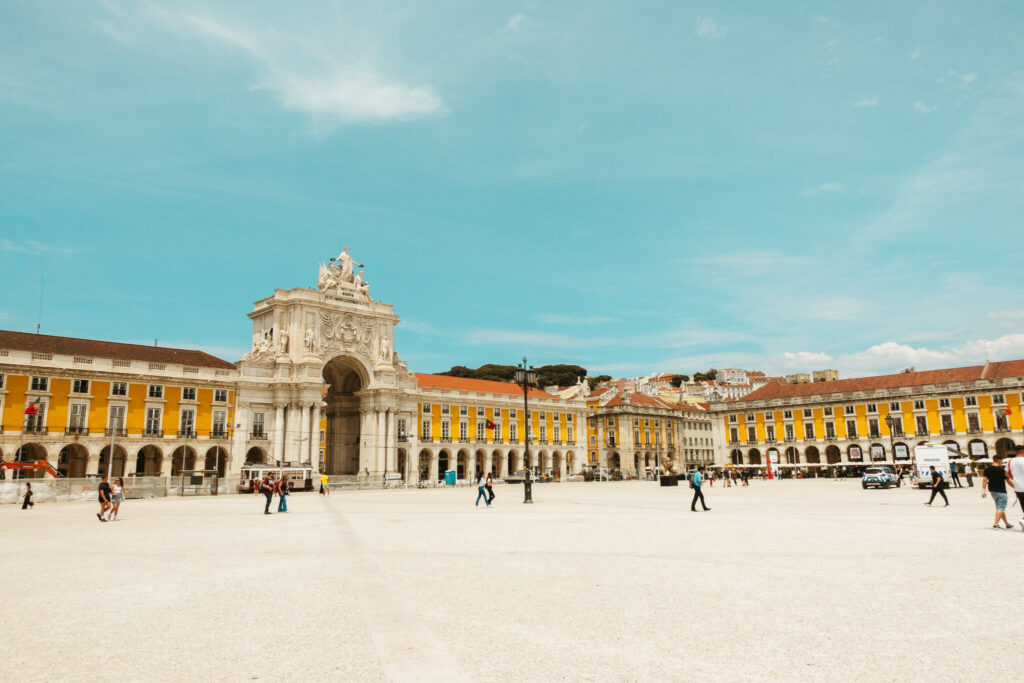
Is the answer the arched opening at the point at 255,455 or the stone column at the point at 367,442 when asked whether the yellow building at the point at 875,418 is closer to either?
the stone column at the point at 367,442

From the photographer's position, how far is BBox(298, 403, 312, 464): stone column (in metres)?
61.7

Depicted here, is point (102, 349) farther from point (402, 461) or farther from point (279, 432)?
point (402, 461)

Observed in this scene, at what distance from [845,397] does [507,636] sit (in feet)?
300

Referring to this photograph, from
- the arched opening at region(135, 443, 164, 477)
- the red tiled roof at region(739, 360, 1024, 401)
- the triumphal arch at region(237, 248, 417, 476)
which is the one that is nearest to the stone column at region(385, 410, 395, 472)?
the triumphal arch at region(237, 248, 417, 476)

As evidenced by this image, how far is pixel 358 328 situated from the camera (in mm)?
69125

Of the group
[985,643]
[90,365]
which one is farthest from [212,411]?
[985,643]

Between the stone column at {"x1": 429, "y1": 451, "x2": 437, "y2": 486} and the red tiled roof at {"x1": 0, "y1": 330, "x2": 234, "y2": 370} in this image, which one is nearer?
the red tiled roof at {"x1": 0, "y1": 330, "x2": 234, "y2": 370}

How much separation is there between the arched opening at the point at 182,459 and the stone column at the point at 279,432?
6754mm

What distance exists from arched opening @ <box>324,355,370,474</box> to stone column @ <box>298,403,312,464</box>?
9341mm

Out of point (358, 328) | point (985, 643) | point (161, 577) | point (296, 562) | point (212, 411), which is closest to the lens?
point (985, 643)

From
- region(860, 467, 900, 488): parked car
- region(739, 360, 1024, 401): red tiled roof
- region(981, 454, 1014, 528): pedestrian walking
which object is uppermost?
region(739, 360, 1024, 401): red tiled roof

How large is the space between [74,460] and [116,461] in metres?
2.88

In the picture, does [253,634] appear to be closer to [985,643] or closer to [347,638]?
[347,638]

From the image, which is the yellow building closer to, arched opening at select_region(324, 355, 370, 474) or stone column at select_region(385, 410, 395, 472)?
stone column at select_region(385, 410, 395, 472)
